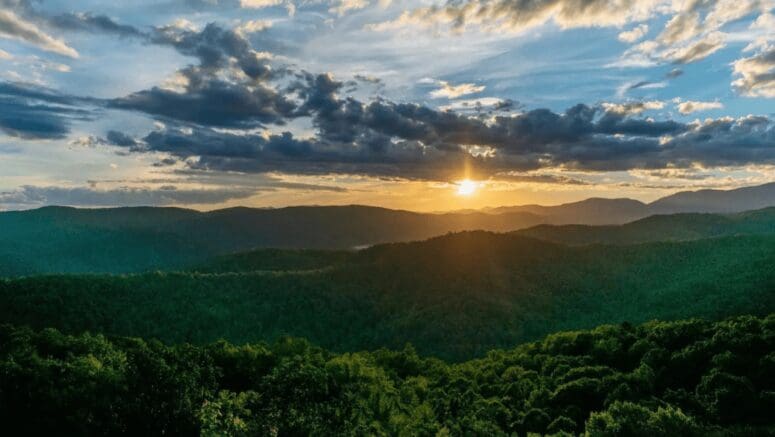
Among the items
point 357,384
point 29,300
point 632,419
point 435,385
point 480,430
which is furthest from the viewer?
point 29,300

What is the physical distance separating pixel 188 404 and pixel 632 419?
99.3 ft

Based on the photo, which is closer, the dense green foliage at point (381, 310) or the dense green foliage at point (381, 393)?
the dense green foliage at point (381, 393)

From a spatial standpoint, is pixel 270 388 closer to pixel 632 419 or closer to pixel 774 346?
pixel 632 419

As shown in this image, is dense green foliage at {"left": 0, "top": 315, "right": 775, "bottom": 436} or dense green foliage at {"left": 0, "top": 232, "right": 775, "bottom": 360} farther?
dense green foliage at {"left": 0, "top": 232, "right": 775, "bottom": 360}

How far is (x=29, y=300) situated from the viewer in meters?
161

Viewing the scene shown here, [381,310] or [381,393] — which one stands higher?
[381,393]

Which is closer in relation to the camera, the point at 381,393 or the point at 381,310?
the point at 381,393

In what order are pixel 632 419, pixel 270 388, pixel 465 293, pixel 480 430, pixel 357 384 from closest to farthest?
pixel 632 419 → pixel 270 388 → pixel 480 430 → pixel 357 384 → pixel 465 293

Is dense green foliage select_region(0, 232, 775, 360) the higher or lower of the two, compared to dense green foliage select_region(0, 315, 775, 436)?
lower

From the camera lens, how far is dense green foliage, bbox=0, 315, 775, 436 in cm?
3772

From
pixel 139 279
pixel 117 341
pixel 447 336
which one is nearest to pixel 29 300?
pixel 139 279

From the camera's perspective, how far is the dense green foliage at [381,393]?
124 ft

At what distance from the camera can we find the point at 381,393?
56000 millimetres

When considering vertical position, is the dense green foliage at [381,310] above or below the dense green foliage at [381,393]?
below
